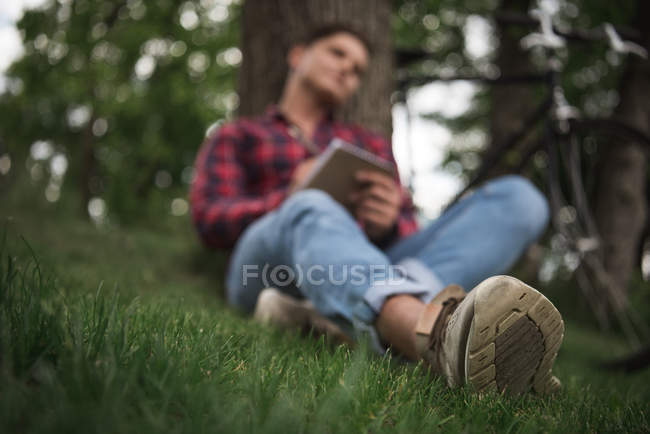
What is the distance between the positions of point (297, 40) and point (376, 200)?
155cm

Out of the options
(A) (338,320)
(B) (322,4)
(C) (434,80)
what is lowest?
(A) (338,320)

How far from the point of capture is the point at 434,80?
3.39 meters

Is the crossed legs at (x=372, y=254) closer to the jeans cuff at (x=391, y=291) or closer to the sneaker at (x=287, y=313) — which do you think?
the jeans cuff at (x=391, y=291)

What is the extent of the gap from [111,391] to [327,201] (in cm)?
102

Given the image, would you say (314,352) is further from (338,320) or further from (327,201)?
(327,201)

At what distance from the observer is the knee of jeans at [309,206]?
4.99 feet

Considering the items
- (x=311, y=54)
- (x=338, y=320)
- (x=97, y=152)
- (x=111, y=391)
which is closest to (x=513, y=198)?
(x=338, y=320)

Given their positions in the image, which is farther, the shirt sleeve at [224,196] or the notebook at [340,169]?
the shirt sleeve at [224,196]

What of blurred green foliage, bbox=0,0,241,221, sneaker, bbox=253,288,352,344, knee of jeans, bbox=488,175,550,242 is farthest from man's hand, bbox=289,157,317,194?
blurred green foliage, bbox=0,0,241,221

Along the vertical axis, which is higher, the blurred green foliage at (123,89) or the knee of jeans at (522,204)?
the blurred green foliage at (123,89)

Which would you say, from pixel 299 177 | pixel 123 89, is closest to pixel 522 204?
pixel 299 177

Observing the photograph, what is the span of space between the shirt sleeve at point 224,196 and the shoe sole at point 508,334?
1.28 meters

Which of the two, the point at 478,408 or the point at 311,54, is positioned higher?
the point at 311,54

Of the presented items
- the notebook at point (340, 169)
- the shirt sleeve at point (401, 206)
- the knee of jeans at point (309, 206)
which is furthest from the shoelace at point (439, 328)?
the shirt sleeve at point (401, 206)
